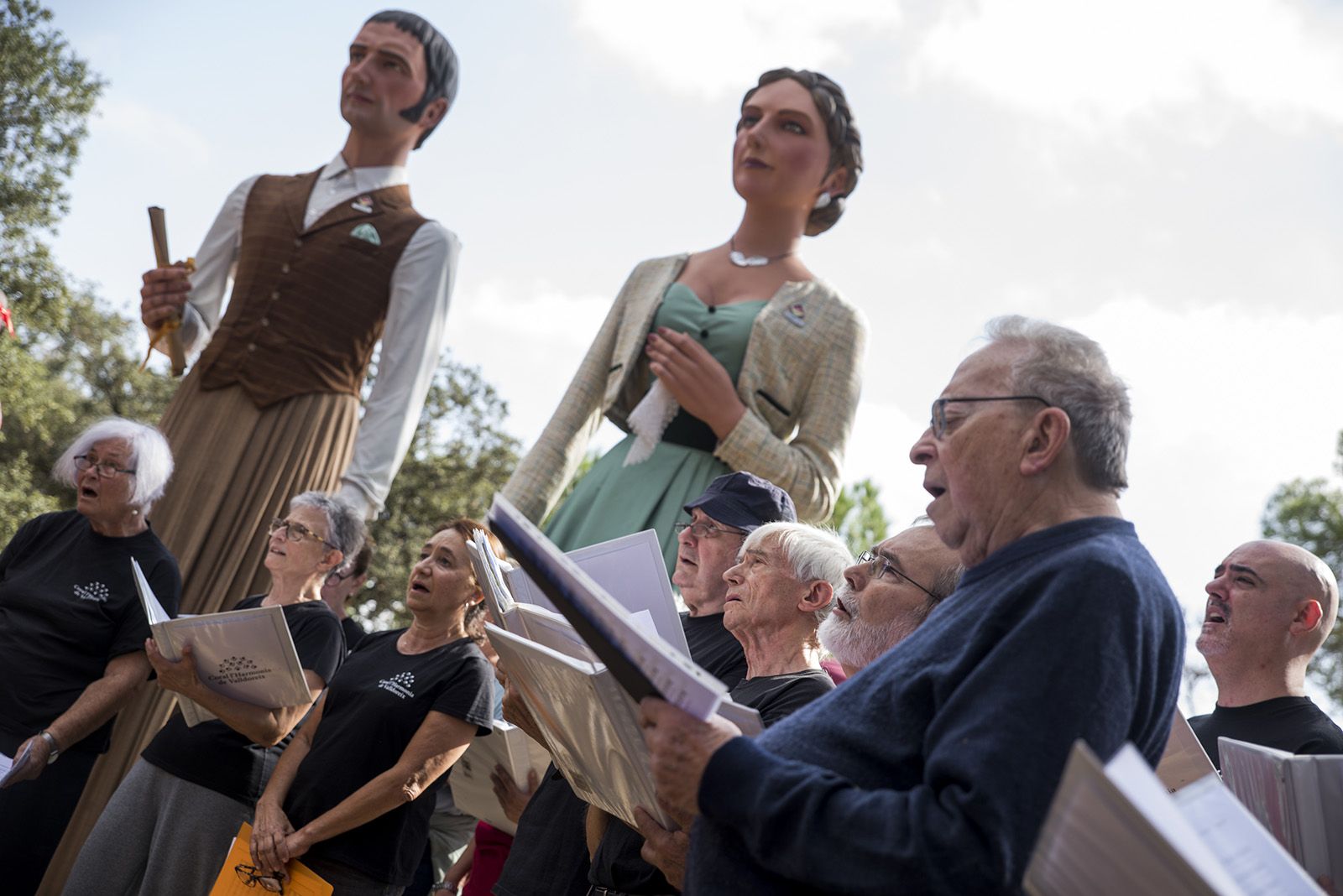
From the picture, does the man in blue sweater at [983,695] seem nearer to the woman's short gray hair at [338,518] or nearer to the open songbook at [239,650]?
the open songbook at [239,650]

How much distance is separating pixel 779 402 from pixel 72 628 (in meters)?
2.36

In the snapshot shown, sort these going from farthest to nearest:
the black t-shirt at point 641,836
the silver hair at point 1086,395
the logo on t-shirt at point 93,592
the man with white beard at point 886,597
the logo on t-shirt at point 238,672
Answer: the logo on t-shirt at point 93,592 < the logo on t-shirt at point 238,672 < the man with white beard at point 886,597 < the black t-shirt at point 641,836 < the silver hair at point 1086,395

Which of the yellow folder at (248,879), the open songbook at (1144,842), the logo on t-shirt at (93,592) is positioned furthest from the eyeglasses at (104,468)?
the open songbook at (1144,842)

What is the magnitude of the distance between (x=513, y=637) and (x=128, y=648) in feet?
7.85

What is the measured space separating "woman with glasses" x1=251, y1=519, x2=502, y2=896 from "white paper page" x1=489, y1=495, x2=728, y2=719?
2335 millimetres

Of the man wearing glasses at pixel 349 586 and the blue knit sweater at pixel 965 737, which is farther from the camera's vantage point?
the man wearing glasses at pixel 349 586

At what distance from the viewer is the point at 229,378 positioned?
506 centimetres

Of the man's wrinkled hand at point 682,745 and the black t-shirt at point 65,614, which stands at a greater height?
the man's wrinkled hand at point 682,745

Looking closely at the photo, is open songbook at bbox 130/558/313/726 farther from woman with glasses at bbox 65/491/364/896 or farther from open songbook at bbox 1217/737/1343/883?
open songbook at bbox 1217/737/1343/883

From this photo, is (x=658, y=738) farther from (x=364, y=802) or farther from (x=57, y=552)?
(x=57, y=552)

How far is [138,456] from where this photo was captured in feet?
15.3

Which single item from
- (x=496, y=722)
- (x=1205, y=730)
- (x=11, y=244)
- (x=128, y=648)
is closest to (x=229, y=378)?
(x=128, y=648)

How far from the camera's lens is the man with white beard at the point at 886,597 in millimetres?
3152

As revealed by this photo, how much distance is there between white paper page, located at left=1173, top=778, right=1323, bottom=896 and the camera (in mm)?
1409
